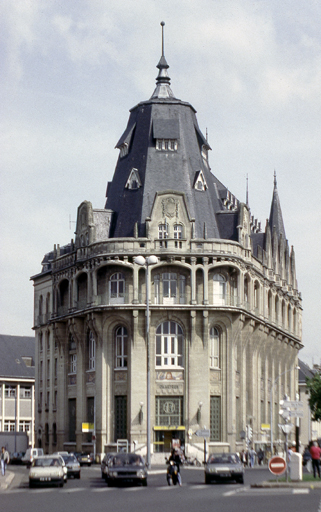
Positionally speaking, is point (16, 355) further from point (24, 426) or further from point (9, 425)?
point (9, 425)

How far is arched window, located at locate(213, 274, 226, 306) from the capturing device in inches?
3381

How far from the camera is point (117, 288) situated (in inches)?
3369

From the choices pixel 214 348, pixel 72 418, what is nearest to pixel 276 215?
pixel 214 348

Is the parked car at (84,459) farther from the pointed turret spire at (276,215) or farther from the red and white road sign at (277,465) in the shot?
the pointed turret spire at (276,215)

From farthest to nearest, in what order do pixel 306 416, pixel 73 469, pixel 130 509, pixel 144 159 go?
pixel 306 416
pixel 144 159
pixel 73 469
pixel 130 509

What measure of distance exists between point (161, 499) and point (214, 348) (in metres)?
52.5

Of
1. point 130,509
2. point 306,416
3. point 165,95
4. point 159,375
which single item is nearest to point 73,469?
point 130,509

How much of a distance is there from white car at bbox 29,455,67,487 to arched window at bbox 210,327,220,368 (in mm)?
42058

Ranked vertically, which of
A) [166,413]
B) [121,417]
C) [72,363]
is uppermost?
[72,363]

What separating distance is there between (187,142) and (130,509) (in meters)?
65.6

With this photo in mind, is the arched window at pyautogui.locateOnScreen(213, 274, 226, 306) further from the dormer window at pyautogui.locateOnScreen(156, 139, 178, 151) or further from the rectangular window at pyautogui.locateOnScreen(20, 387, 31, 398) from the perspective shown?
the rectangular window at pyautogui.locateOnScreen(20, 387, 31, 398)

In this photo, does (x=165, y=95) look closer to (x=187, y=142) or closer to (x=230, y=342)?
(x=187, y=142)

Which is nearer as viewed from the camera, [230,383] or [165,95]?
[230,383]

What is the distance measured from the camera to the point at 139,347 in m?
83.6
